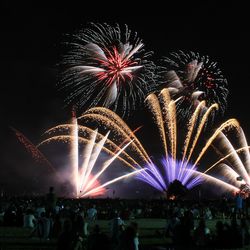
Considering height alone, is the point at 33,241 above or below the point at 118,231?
below

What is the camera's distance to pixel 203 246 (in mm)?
19969

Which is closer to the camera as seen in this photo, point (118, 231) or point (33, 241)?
point (118, 231)

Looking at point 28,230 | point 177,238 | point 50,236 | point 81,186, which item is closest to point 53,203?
point 28,230

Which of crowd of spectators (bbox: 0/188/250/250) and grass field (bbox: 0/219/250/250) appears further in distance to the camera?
grass field (bbox: 0/219/250/250)

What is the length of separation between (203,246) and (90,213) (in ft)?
55.9

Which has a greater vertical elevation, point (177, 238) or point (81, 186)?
point (81, 186)

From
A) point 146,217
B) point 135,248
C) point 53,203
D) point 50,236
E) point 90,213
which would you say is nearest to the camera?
point 135,248

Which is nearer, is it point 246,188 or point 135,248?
point 135,248

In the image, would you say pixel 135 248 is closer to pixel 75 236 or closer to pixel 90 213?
pixel 75 236

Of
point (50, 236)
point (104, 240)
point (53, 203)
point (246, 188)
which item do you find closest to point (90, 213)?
point (53, 203)

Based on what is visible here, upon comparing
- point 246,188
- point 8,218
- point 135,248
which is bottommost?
point 135,248

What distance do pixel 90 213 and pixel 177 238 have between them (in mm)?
16227

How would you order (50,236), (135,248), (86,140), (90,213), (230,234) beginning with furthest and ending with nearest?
(86,140) → (90,213) → (50,236) → (230,234) → (135,248)

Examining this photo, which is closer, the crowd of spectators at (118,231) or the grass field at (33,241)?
the crowd of spectators at (118,231)
